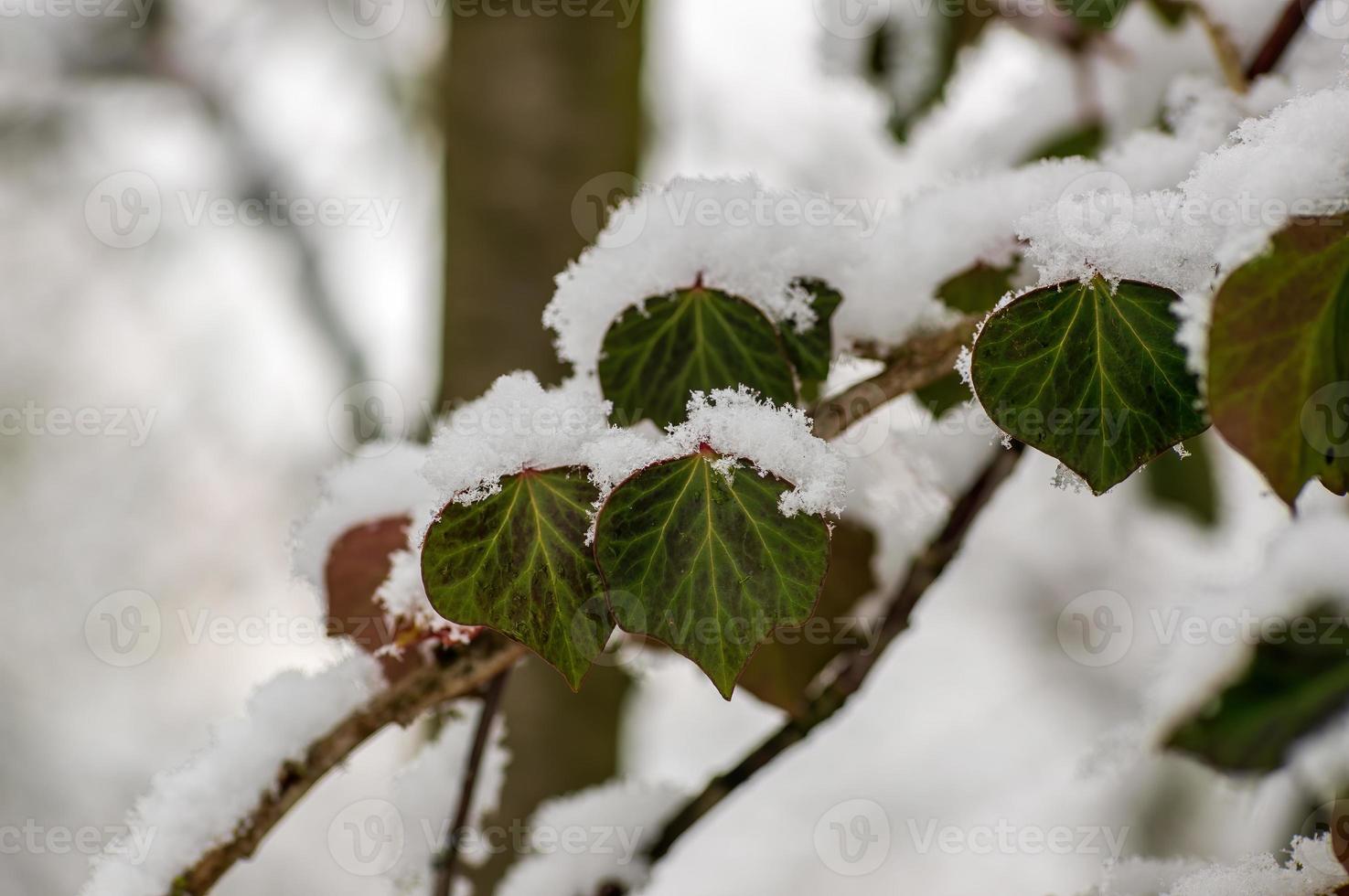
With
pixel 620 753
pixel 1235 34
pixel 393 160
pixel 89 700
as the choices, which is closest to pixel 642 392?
pixel 1235 34

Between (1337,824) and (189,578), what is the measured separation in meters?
4.37

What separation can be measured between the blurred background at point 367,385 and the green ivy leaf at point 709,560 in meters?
0.91

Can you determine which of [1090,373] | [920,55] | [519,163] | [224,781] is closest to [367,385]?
[519,163]

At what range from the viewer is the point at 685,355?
414mm

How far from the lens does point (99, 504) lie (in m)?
4.04

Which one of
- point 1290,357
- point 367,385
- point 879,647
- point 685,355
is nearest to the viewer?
point 1290,357

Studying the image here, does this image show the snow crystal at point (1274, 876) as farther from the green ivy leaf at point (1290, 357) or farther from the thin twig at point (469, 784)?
the thin twig at point (469, 784)

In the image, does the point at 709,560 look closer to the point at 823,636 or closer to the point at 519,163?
the point at 823,636

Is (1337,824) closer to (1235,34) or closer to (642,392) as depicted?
(642,392)

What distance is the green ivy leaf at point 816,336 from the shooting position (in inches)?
16.6

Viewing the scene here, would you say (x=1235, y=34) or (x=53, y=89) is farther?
(x=53, y=89)

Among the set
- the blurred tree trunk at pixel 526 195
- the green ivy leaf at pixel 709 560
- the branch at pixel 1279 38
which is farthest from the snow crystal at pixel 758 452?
the blurred tree trunk at pixel 526 195

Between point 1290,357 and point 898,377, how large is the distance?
0.57ft

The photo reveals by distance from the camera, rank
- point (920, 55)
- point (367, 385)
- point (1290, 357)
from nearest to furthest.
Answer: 1. point (1290, 357)
2. point (920, 55)
3. point (367, 385)
